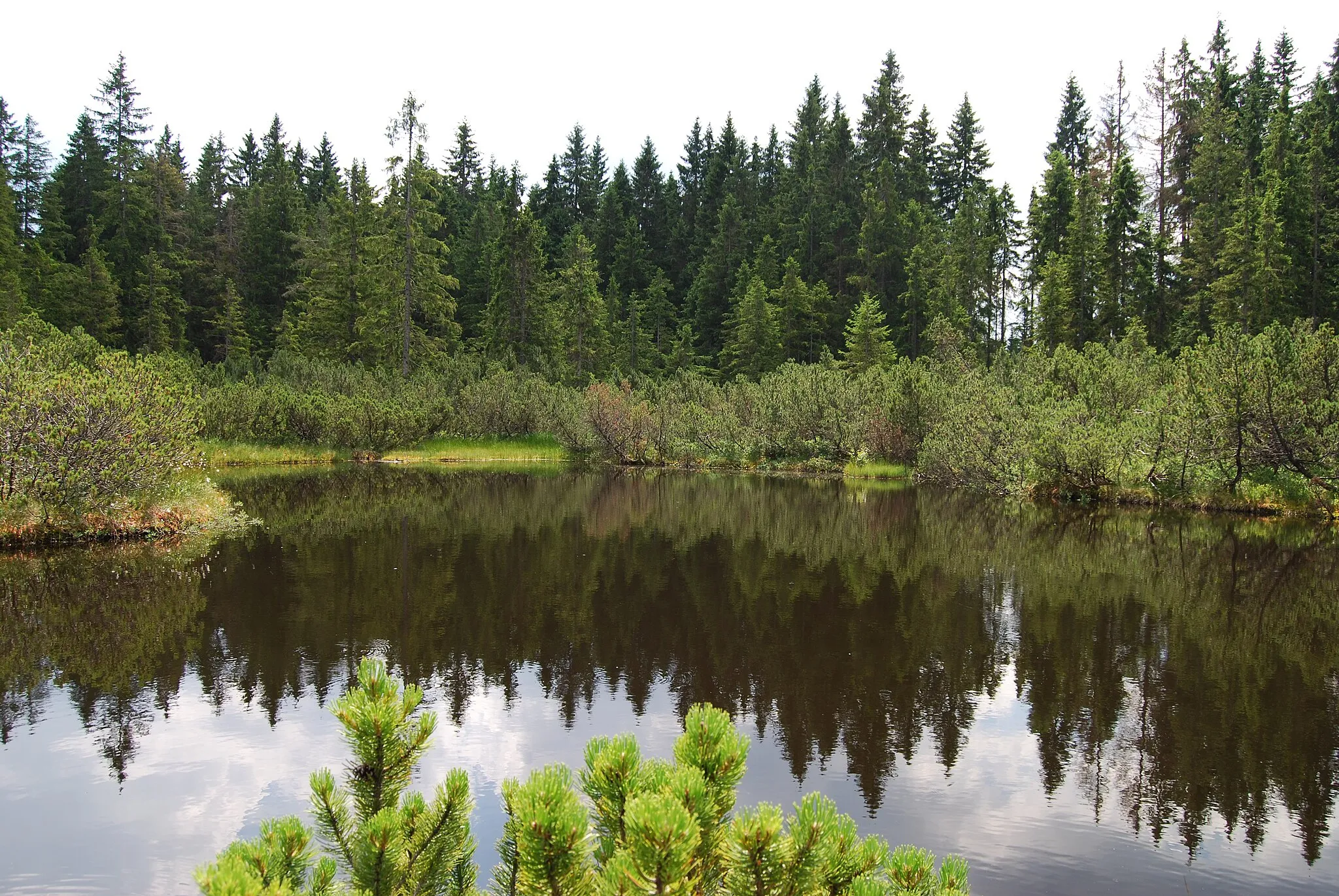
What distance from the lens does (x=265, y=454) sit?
1391 inches

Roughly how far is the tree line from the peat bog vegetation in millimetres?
383

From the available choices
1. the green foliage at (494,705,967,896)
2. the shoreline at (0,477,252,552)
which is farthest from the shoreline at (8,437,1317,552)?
the green foliage at (494,705,967,896)

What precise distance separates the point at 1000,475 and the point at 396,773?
A: 2782 cm

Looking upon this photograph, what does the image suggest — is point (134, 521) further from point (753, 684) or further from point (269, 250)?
point (269, 250)

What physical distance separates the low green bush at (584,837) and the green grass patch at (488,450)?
3803 cm

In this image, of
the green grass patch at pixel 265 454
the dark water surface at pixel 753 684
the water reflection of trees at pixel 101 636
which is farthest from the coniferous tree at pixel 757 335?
the water reflection of trees at pixel 101 636

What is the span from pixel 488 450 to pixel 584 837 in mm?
41679

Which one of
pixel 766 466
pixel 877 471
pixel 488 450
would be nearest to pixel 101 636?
pixel 877 471

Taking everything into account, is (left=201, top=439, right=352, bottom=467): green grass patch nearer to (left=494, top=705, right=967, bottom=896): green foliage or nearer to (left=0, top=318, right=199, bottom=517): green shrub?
(left=0, top=318, right=199, bottom=517): green shrub

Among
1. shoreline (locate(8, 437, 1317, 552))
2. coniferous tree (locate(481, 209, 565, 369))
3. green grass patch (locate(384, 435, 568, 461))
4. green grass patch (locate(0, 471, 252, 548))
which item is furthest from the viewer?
coniferous tree (locate(481, 209, 565, 369))

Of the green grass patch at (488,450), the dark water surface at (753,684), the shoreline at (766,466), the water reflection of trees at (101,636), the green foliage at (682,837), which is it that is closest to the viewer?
the green foliage at (682,837)

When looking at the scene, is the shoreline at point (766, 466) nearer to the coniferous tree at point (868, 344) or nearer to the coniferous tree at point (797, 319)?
the coniferous tree at point (868, 344)

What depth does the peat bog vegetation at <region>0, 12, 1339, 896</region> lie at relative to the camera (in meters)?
4.30

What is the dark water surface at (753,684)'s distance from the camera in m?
5.56
